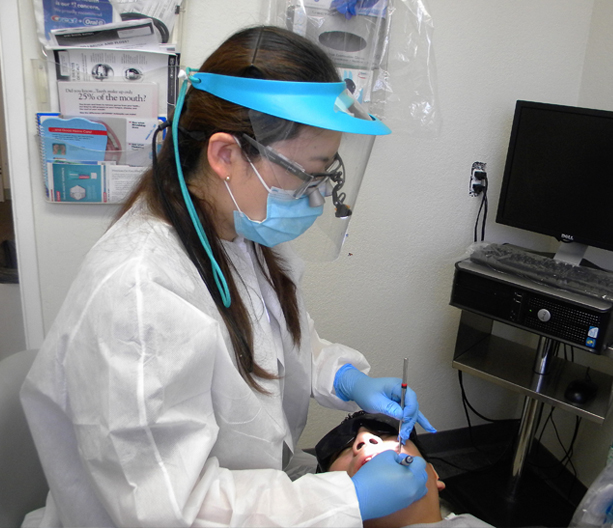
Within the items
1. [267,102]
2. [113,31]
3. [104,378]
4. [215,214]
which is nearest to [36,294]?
[113,31]

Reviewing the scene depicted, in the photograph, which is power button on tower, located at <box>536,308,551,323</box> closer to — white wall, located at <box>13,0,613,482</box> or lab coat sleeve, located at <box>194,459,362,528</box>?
white wall, located at <box>13,0,613,482</box>

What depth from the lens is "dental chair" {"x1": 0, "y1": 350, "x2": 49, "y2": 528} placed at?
1.01 meters

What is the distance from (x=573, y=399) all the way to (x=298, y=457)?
0.99m

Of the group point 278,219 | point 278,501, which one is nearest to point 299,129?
point 278,219

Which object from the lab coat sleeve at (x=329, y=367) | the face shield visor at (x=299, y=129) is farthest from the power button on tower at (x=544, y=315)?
the face shield visor at (x=299, y=129)

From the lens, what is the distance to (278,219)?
1075 millimetres

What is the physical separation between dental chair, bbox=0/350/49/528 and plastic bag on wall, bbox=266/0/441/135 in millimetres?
1226

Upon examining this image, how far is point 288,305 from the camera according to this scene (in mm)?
1284

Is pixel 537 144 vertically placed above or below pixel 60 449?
above

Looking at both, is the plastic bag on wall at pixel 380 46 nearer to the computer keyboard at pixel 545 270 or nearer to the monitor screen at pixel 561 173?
the monitor screen at pixel 561 173

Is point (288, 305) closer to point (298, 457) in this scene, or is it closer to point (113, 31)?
point (298, 457)

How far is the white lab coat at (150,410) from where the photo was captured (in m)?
0.82

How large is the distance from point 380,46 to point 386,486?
51.3 inches

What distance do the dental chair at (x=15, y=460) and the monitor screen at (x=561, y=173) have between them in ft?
5.55
